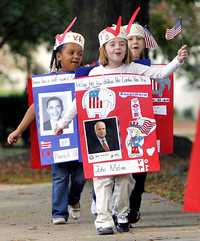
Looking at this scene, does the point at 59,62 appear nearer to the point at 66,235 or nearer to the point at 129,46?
the point at 129,46

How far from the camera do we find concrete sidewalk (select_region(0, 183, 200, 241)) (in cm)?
841

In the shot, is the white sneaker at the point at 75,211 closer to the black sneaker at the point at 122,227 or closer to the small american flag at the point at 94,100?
the black sneaker at the point at 122,227

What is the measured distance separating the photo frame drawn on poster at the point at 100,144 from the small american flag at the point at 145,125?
0.61 ft

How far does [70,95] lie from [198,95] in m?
36.5

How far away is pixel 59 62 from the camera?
951 centimetres

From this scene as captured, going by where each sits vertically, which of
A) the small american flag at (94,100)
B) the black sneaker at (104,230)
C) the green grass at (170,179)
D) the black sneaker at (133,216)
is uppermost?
the small american flag at (94,100)

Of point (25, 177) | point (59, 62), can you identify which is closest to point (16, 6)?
point (25, 177)

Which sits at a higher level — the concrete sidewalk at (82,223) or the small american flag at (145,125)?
the small american flag at (145,125)

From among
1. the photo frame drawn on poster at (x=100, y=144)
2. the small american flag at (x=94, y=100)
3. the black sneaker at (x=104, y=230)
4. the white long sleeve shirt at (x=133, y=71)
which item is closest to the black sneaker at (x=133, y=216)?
the black sneaker at (x=104, y=230)

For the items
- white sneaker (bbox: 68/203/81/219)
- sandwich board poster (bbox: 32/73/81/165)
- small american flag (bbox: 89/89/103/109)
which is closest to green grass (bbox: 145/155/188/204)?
white sneaker (bbox: 68/203/81/219)

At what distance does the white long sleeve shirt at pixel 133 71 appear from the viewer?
337 inches

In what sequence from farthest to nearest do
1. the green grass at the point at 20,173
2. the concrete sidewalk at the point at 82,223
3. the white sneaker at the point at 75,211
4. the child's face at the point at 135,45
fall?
the green grass at the point at 20,173, the white sneaker at the point at 75,211, the child's face at the point at 135,45, the concrete sidewalk at the point at 82,223

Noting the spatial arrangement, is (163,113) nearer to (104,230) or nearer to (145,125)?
(145,125)

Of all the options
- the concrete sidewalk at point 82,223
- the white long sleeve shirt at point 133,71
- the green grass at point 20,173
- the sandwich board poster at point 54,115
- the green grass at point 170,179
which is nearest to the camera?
the concrete sidewalk at point 82,223
